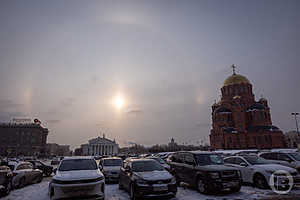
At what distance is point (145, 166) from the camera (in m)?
9.62

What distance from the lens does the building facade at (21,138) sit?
9638 cm

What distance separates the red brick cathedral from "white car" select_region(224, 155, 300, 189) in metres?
42.6

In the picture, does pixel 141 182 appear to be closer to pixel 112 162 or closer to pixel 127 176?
pixel 127 176

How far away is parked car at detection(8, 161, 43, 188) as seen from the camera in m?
11.5

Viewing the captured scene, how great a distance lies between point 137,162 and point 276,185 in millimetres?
6580

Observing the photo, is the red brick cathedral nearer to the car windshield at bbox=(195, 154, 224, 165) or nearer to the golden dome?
the golden dome

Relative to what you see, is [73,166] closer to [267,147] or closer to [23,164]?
[23,164]

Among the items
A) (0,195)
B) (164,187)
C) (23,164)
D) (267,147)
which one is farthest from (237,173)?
(267,147)

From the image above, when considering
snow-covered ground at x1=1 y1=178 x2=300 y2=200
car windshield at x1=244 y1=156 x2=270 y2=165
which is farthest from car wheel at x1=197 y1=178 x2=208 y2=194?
car windshield at x1=244 y1=156 x2=270 y2=165

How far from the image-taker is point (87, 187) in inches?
283

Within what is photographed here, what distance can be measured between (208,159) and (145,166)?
3.21m

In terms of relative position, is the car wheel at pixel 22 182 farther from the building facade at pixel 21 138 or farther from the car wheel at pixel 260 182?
the building facade at pixel 21 138

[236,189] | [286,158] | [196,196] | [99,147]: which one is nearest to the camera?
[196,196]

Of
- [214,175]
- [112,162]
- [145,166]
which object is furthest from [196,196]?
[112,162]
